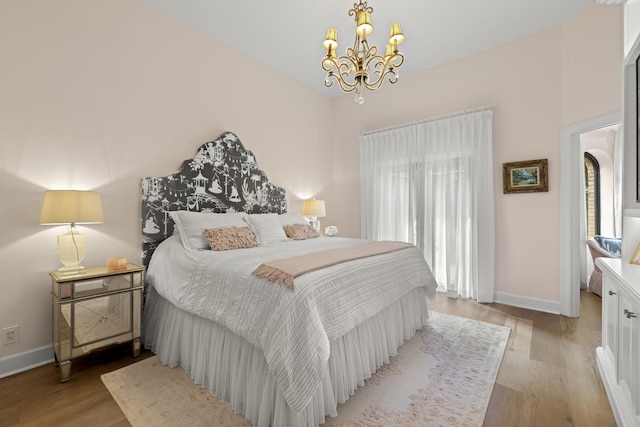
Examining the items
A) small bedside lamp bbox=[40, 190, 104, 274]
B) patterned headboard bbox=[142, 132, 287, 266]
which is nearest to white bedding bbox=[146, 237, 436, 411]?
patterned headboard bbox=[142, 132, 287, 266]

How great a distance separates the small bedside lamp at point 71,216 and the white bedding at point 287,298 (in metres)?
0.56

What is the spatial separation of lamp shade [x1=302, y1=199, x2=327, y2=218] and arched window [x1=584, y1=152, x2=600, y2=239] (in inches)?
Result: 165

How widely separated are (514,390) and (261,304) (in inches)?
68.9

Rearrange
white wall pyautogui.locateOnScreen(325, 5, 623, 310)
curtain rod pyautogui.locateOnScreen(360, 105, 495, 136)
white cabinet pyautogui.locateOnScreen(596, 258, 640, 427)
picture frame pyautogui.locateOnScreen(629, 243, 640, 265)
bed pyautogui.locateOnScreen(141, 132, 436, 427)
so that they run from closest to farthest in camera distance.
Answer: white cabinet pyautogui.locateOnScreen(596, 258, 640, 427), bed pyautogui.locateOnScreen(141, 132, 436, 427), picture frame pyautogui.locateOnScreen(629, 243, 640, 265), white wall pyautogui.locateOnScreen(325, 5, 623, 310), curtain rod pyautogui.locateOnScreen(360, 105, 495, 136)

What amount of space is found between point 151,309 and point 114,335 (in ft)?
1.23

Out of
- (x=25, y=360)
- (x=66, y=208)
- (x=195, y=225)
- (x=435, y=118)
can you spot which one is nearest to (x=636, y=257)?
(x=435, y=118)

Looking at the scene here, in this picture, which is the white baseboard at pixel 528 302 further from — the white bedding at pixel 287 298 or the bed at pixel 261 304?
the white bedding at pixel 287 298

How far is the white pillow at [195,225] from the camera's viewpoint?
2.59 m

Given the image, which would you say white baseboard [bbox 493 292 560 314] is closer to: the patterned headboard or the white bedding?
the white bedding

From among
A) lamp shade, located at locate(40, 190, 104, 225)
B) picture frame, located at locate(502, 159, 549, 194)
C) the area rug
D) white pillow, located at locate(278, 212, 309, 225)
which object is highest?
picture frame, located at locate(502, 159, 549, 194)

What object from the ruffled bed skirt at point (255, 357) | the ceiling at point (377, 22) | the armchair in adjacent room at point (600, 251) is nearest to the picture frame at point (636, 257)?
the ruffled bed skirt at point (255, 357)

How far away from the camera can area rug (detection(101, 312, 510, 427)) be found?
1640 millimetres

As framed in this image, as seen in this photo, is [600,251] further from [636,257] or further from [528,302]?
[636,257]

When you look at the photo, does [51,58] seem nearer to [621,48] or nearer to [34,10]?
[34,10]
